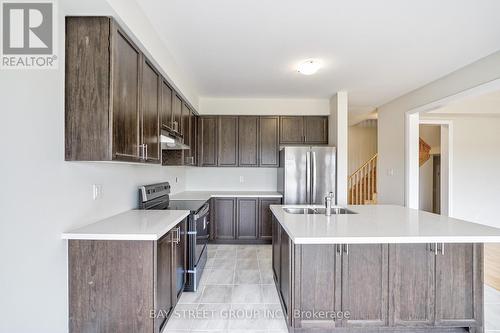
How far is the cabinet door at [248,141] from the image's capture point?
16.0 ft

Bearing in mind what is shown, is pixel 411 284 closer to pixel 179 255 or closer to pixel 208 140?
pixel 179 255

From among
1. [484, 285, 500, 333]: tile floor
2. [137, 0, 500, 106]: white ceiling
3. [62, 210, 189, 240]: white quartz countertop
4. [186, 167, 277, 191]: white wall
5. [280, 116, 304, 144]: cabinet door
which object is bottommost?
[484, 285, 500, 333]: tile floor

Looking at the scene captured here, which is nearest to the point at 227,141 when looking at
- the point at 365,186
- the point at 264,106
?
the point at 264,106

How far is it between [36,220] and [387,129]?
5447 mm

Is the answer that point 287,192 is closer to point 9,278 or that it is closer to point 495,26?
point 495,26

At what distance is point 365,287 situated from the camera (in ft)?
6.48

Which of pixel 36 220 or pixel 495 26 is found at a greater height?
pixel 495 26

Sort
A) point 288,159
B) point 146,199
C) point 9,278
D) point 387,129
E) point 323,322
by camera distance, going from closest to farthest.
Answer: point 9,278
point 323,322
point 146,199
point 288,159
point 387,129

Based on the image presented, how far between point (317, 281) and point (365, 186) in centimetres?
586

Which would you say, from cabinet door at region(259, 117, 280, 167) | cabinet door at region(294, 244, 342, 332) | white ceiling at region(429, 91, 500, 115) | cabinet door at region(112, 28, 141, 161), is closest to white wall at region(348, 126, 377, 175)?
white ceiling at region(429, 91, 500, 115)

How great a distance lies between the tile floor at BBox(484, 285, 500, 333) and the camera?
2216mm

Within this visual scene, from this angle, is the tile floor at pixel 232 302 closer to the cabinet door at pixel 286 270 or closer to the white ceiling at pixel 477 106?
the cabinet door at pixel 286 270

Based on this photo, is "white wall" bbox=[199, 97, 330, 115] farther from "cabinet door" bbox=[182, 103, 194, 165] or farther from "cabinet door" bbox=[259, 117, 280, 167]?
"cabinet door" bbox=[182, 103, 194, 165]

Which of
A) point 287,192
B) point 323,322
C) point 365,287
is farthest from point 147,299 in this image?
point 287,192
